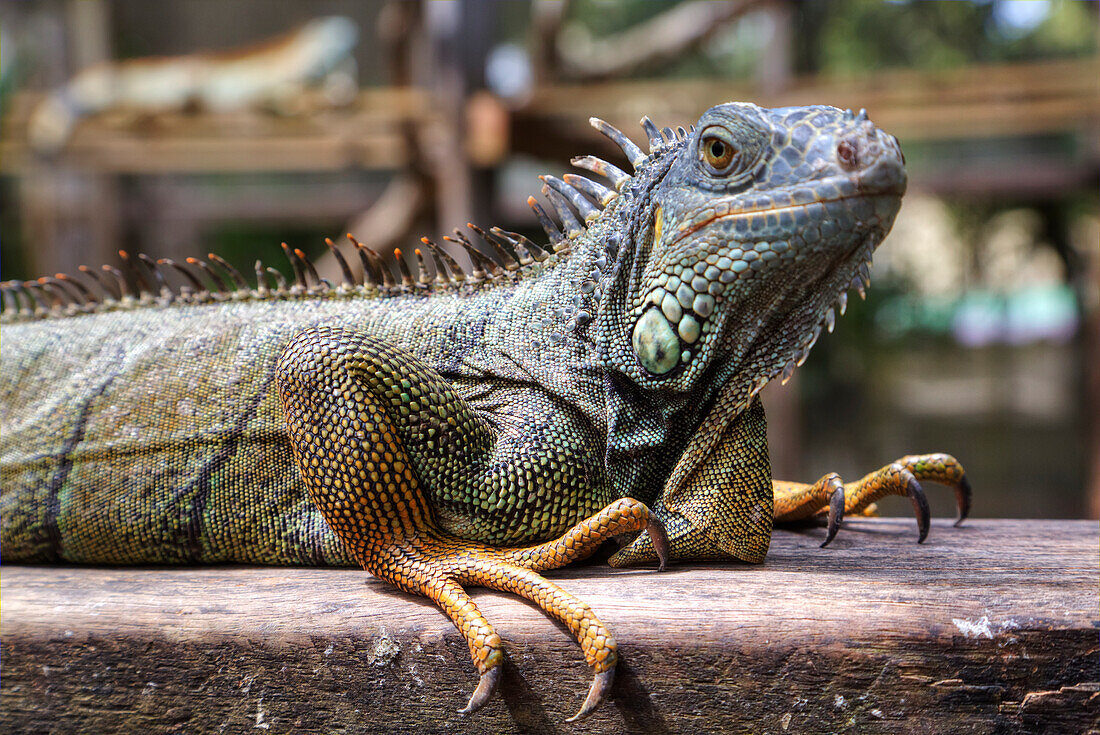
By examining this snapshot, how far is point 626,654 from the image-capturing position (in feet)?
6.24

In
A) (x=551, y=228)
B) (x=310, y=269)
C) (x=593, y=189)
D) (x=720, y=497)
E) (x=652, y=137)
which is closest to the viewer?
(x=720, y=497)

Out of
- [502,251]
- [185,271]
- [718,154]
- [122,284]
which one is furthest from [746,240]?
[122,284]


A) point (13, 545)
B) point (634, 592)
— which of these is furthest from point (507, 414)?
point (13, 545)

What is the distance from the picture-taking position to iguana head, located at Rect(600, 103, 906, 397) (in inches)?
75.4

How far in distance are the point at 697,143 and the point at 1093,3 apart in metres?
10.1

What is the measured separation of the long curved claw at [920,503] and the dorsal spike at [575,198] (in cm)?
129

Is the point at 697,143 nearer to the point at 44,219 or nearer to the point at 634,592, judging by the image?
the point at 634,592

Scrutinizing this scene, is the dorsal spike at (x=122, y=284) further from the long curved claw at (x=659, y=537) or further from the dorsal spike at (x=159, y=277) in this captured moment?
the long curved claw at (x=659, y=537)

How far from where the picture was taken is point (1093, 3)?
939 centimetres

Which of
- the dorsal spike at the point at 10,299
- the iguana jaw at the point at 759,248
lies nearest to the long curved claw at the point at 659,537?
the iguana jaw at the point at 759,248

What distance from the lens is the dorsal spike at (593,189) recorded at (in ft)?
7.98

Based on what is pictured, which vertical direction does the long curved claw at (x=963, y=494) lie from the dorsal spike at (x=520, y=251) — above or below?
below

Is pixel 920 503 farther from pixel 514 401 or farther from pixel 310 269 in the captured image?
pixel 310 269

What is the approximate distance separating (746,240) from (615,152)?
5.76m
